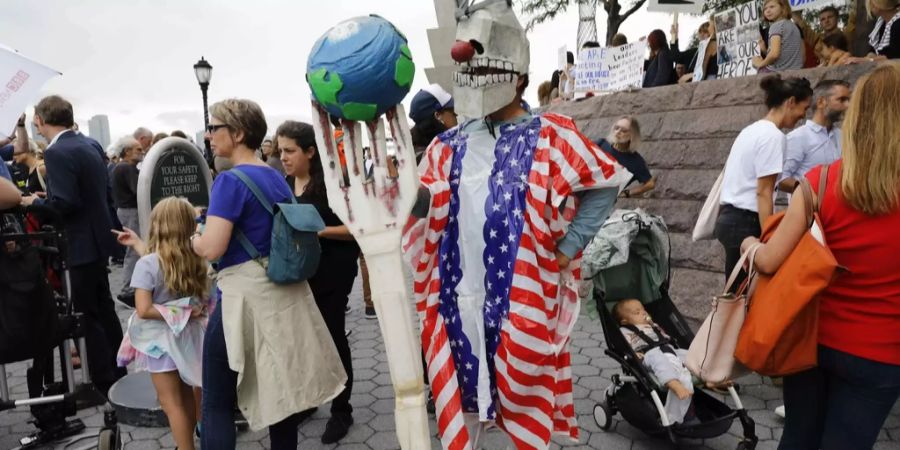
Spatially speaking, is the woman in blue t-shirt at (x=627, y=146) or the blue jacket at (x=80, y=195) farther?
the woman in blue t-shirt at (x=627, y=146)

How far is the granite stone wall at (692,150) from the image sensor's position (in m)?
5.53

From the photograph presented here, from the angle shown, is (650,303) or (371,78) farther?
(650,303)

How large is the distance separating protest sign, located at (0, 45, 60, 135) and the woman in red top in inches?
139

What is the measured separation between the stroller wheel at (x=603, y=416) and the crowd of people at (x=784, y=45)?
4557 mm

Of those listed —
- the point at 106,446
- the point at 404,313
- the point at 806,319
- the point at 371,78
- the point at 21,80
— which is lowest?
the point at 106,446

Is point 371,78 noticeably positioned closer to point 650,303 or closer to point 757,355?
point 757,355

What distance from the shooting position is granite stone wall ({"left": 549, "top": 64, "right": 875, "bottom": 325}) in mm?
5531

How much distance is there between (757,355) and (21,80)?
12.2ft

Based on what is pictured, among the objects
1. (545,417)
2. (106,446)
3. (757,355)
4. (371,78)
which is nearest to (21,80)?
(106,446)

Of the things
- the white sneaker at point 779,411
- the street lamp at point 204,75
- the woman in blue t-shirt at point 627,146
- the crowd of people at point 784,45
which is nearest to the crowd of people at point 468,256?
the white sneaker at point 779,411

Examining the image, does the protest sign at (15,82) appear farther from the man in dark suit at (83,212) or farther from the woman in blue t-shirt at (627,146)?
the woman in blue t-shirt at (627,146)

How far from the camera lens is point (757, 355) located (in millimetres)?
2139

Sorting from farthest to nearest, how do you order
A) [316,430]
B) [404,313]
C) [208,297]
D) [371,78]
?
[316,430]
[208,297]
[404,313]
[371,78]

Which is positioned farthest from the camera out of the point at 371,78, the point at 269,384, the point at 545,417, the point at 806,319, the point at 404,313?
the point at 269,384
